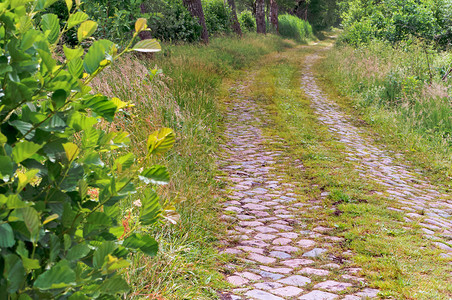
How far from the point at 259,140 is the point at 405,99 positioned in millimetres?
4009

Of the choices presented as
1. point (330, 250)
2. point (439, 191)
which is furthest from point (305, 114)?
point (330, 250)

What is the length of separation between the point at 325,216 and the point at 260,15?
2298 cm

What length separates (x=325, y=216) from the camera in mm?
4977

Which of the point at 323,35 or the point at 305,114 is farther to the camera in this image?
the point at 323,35

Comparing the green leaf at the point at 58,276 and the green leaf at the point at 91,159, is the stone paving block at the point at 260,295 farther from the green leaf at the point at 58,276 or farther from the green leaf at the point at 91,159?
the green leaf at the point at 58,276

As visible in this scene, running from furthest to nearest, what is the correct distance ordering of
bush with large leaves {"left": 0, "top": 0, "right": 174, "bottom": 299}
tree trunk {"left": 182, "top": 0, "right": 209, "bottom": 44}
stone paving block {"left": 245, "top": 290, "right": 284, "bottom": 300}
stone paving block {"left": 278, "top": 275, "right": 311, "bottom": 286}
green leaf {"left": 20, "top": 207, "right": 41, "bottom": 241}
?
tree trunk {"left": 182, "top": 0, "right": 209, "bottom": 44}, stone paving block {"left": 278, "top": 275, "right": 311, "bottom": 286}, stone paving block {"left": 245, "top": 290, "right": 284, "bottom": 300}, bush with large leaves {"left": 0, "top": 0, "right": 174, "bottom": 299}, green leaf {"left": 20, "top": 207, "right": 41, "bottom": 241}

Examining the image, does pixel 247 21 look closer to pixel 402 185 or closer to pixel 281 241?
pixel 402 185

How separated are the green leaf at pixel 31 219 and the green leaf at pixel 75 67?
482 mm

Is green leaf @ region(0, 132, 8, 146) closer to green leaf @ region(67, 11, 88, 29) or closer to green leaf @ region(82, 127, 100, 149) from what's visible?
green leaf @ region(82, 127, 100, 149)

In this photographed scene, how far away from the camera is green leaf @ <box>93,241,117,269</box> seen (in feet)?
4.33

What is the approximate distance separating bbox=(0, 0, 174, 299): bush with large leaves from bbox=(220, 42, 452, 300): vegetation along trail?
82.5 inches

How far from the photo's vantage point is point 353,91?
12188mm

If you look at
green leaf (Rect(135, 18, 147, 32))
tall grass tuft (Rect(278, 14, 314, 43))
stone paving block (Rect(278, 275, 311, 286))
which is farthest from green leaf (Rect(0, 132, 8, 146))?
tall grass tuft (Rect(278, 14, 314, 43))

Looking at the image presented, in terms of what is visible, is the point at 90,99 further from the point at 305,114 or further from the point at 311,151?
the point at 305,114
